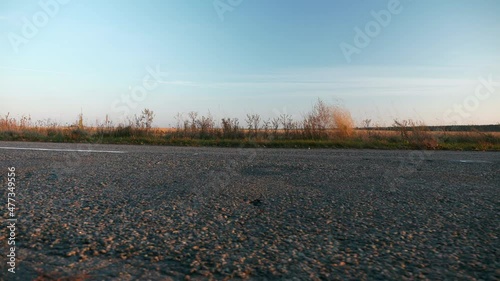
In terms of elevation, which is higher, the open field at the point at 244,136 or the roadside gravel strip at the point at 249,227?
the open field at the point at 244,136

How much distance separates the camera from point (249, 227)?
2.70 metres

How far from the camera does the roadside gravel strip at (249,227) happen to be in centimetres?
197

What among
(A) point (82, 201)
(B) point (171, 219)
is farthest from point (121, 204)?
(B) point (171, 219)

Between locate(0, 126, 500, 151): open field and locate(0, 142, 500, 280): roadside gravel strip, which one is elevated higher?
locate(0, 126, 500, 151): open field

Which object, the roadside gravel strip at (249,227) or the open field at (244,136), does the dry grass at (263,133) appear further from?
the roadside gravel strip at (249,227)

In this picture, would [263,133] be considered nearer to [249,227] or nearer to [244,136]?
[244,136]

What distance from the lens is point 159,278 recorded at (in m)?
1.86

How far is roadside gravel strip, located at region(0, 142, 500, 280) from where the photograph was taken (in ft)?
6.47

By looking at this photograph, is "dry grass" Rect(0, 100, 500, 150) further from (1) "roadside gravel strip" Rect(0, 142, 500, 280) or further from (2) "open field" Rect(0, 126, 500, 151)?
(1) "roadside gravel strip" Rect(0, 142, 500, 280)

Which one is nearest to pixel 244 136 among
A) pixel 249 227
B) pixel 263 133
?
pixel 263 133

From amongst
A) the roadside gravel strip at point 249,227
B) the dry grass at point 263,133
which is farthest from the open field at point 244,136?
the roadside gravel strip at point 249,227

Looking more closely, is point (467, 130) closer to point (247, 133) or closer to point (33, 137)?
point (247, 133)

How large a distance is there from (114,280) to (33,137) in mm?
14815

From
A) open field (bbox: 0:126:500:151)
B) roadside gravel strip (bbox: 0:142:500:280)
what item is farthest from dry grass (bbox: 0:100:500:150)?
roadside gravel strip (bbox: 0:142:500:280)
